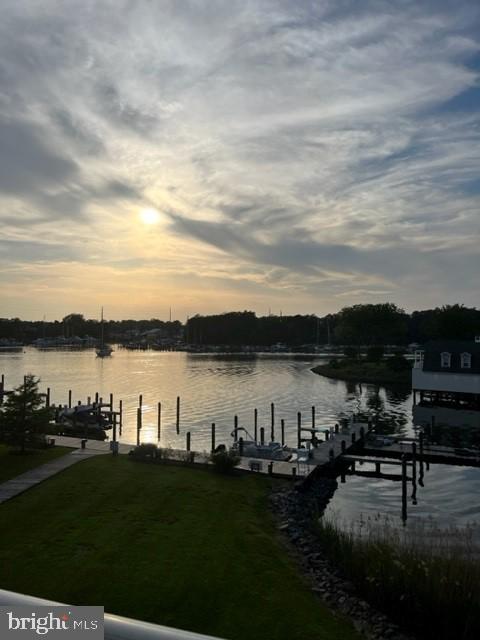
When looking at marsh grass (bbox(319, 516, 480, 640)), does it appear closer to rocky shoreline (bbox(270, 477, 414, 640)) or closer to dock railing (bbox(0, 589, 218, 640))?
rocky shoreline (bbox(270, 477, 414, 640))

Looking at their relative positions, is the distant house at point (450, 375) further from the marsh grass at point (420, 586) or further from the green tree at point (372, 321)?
the green tree at point (372, 321)

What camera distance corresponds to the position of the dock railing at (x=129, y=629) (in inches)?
102

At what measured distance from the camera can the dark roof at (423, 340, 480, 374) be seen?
70.2 m

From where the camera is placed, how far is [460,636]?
17.7m

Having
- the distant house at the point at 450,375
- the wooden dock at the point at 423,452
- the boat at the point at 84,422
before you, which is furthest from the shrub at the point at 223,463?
the distant house at the point at 450,375

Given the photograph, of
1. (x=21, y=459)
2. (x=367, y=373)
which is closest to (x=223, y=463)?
(x=21, y=459)

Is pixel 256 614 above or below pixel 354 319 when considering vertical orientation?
below

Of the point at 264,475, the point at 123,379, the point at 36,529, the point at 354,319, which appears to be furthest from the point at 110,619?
the point at 354,319

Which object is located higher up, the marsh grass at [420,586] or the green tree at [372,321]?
the green tree at [372,321]

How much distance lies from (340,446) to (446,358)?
101 ft

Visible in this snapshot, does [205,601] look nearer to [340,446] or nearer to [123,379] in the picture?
[340,446]

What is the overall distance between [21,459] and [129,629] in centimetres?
3697

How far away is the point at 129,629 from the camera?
2686mm

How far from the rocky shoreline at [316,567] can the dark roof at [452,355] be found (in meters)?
42.7
